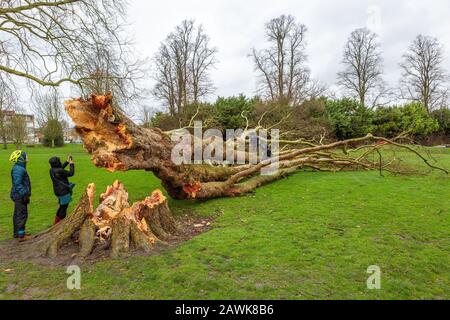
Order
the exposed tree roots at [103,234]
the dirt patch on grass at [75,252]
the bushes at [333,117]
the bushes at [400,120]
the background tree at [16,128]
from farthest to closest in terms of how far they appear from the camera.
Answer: the background tree at [16,128] → the bushes at [400,120] → the bushes at [333,117] → the exposed tree roots at [103,234] → the dirt patch on grass at [75,252]

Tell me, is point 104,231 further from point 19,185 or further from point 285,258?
point 285,258

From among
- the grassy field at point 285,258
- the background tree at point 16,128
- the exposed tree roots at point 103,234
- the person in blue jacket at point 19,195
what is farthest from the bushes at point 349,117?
the background tree at point 16,128

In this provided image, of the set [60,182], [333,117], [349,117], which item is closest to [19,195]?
[60,182]

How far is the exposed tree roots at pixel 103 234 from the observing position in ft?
16.9

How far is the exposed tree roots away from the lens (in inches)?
202

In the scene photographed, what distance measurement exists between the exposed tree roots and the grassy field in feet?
1.31

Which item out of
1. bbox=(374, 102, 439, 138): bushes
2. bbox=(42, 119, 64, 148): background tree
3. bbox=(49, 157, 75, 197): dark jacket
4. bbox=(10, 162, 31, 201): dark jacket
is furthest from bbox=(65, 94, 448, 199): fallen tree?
bbox=(42, 119, 64, 148): background tree

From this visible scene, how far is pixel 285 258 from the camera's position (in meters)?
4.75

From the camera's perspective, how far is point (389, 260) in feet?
15.2

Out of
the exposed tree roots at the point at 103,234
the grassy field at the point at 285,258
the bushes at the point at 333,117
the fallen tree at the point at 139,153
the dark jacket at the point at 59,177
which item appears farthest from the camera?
the bushes at the point at 333,117

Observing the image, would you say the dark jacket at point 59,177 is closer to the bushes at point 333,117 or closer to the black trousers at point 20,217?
the black trousers at point 20,217

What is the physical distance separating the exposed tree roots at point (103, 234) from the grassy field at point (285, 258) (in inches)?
15.7

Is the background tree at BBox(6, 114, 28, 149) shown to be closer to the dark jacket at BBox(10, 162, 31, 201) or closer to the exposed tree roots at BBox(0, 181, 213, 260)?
the dark jacket at BBox(10, 162, 31, 201)
